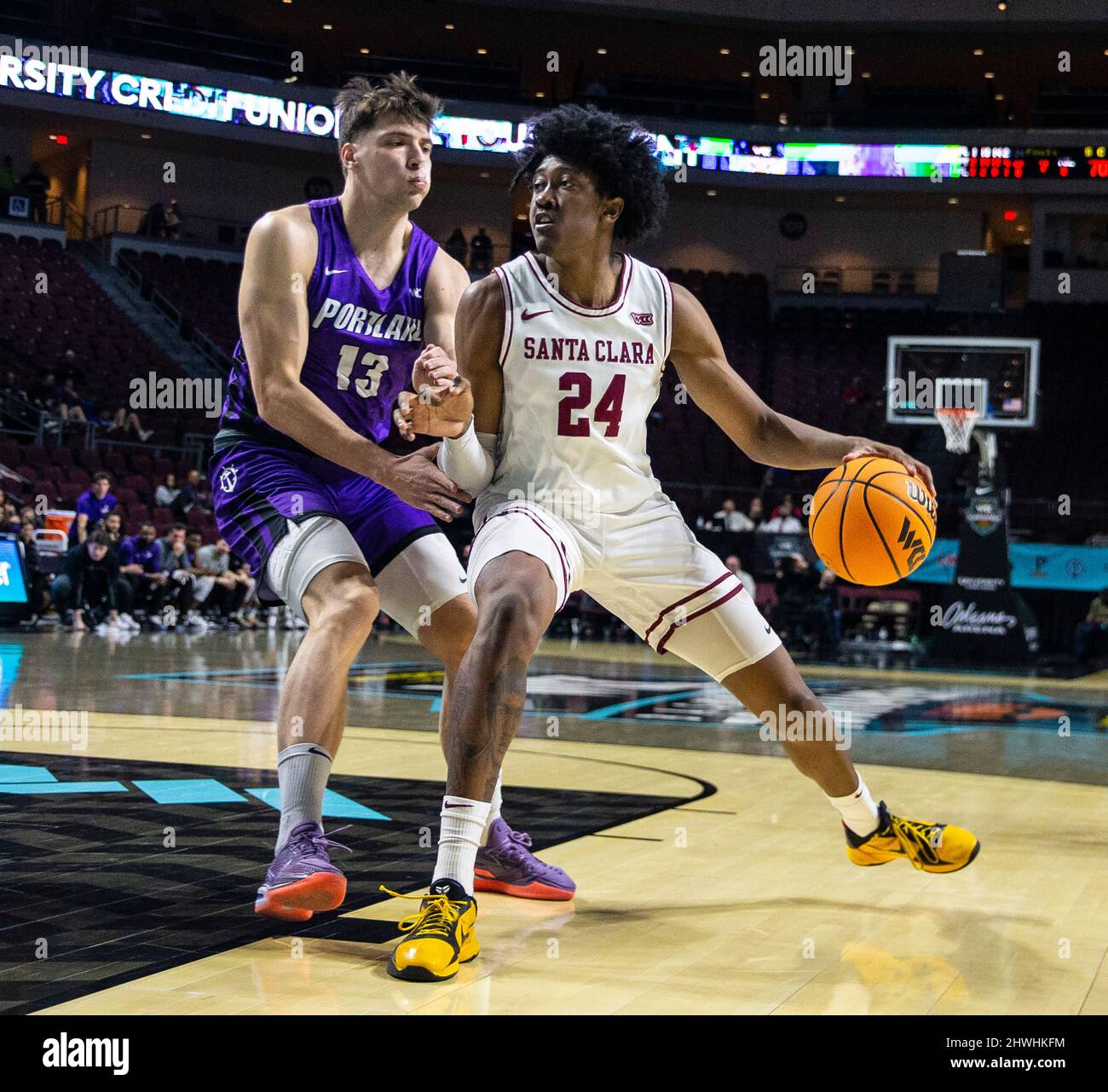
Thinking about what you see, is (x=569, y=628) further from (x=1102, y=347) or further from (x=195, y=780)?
(x=195, y=780)

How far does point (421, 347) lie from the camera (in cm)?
389

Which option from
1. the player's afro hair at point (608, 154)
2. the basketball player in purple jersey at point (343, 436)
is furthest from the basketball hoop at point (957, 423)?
the basketball player in purple jersey at point (343, 436)

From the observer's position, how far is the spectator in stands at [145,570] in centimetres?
1494

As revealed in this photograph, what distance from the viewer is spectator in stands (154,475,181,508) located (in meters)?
17.0

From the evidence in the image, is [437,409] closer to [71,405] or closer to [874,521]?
[874,521]

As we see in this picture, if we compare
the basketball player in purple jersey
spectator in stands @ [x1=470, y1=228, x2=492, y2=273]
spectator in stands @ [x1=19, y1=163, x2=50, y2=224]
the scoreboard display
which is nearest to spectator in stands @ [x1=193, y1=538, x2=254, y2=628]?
spectator in stands @ [x1=19, y1=163, x2=50, y2=224]

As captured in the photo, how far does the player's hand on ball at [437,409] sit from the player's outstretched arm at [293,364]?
152 mm

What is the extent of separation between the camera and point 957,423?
640 inches

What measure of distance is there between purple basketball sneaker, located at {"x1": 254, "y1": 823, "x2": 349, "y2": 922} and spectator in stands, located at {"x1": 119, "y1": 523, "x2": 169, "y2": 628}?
12.3 m

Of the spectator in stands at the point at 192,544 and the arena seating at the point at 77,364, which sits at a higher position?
the arena seating at the point at 77,364

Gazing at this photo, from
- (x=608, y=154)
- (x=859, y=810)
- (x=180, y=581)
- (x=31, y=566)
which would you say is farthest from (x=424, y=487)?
(x=180, y=581)

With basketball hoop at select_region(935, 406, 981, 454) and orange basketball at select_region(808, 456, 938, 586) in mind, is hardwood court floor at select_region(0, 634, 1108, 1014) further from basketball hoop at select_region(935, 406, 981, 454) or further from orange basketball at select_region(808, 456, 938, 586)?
basketball hoop at select_region(935, 406, 981, 454)

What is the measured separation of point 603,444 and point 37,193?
22697mm

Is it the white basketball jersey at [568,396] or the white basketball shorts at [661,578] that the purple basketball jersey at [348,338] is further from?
the white basketball shorts at [661,578]
